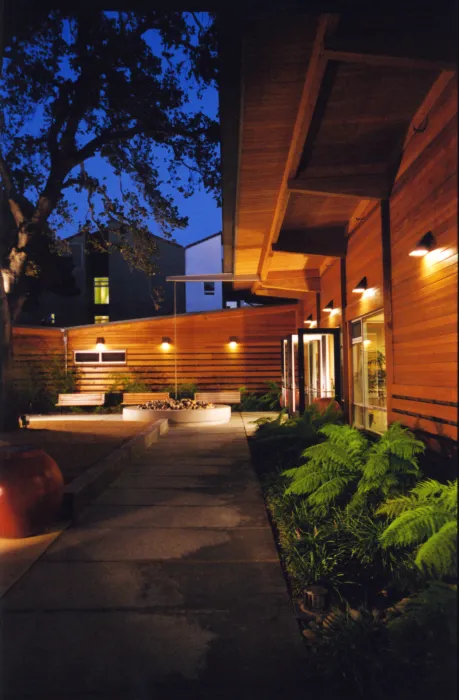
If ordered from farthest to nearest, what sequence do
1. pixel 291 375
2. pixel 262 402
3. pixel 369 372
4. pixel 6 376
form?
1. pixel 262 402
2. pixel 291 375
3. pixel 6 376
4. pixel 369 372

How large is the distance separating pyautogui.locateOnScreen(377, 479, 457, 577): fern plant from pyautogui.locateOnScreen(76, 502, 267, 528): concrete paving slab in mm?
1743

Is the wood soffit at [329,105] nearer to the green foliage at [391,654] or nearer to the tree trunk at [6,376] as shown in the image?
the green foliage at [391,654]

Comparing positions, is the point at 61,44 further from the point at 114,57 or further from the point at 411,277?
the point at 411,277

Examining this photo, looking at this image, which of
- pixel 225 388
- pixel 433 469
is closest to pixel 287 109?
pixel 433 469

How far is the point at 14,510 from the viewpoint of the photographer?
4.89 m

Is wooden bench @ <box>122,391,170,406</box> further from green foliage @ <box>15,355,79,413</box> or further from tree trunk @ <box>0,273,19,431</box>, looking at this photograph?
tree trunk @ <box>0,273,19,431</box>

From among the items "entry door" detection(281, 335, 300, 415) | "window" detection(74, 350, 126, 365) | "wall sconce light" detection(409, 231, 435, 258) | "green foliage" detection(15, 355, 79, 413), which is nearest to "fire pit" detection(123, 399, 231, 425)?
"entry door" detection(281, 335, 300, 415)

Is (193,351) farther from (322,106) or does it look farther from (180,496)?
(322,106)

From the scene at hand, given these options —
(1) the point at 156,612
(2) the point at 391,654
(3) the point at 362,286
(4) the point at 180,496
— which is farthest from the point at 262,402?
(2) the point at 391,654

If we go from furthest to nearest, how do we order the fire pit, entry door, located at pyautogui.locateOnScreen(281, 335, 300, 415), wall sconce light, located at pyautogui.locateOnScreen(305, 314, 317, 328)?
wall sconce light, located at pyautogui.locateOnScreen(305, 314, 317, 328) → the fire pit → entry door, located at pyautogui.locateOnScreen(281, 335, 300, 415)

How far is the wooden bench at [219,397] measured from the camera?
17234 mm

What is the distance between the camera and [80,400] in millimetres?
17719

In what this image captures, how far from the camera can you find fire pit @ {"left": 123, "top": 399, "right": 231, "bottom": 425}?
14375 millimetres

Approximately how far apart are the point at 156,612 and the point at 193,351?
15.7 m
